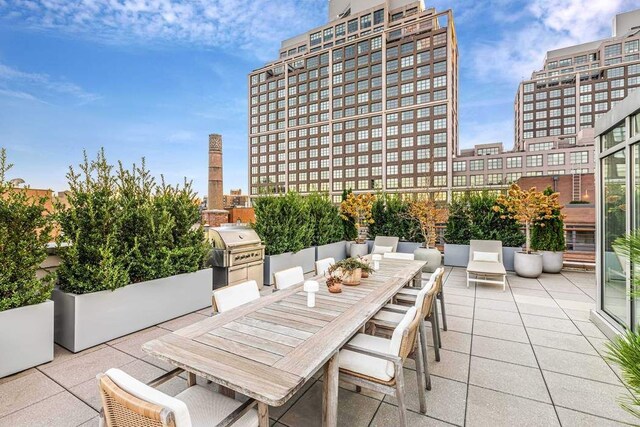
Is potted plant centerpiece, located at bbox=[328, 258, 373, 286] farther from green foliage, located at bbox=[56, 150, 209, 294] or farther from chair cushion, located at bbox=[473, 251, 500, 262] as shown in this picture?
chair cushion, located at bbox=[473, 251, 500, 262]

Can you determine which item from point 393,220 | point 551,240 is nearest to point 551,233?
point 551,240

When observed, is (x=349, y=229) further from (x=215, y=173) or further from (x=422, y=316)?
(x=422, y=316)

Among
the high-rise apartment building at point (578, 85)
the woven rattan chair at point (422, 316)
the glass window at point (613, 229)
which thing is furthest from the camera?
the high-rise apartment building at point (578, 85)

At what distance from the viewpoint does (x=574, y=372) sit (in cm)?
270

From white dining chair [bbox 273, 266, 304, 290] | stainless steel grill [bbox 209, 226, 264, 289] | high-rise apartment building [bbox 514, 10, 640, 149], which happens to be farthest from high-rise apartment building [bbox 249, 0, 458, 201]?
white dining chair [bbox 273, 266, 304, 290]

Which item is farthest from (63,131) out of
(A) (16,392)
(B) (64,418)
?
(B) (64,418)

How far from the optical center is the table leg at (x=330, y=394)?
1666 mm

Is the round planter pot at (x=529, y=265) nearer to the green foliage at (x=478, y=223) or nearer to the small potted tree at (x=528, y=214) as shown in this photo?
the small potted tree at (x=528, y=214)

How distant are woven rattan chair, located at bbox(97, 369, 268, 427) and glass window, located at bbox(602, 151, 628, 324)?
426 cm

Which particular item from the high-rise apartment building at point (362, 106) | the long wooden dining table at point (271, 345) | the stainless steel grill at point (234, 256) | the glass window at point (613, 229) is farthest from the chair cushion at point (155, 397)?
the high-rise apartment building at point (362, 106)

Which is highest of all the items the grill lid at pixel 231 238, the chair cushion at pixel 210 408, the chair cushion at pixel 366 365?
the grill lid at pixel 231 238

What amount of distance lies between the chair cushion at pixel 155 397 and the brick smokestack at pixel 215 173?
6.70 m

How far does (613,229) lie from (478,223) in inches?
157

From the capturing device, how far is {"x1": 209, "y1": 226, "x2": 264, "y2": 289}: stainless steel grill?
504 cm
